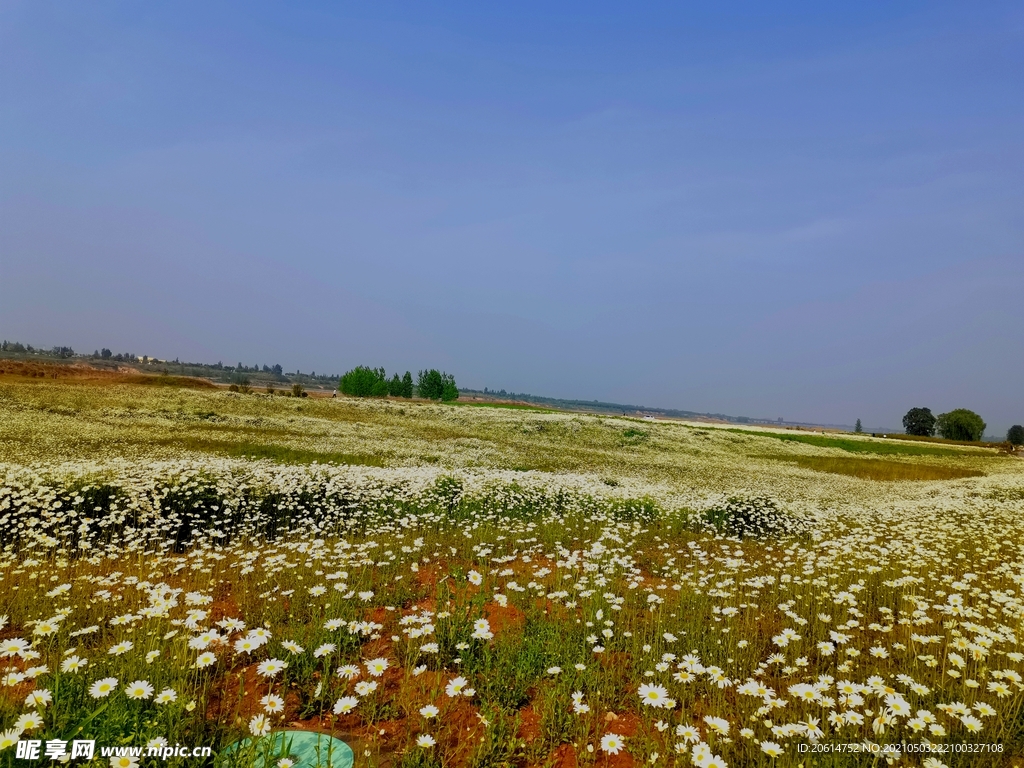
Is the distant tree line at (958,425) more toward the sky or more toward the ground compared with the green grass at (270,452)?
more toward the sky

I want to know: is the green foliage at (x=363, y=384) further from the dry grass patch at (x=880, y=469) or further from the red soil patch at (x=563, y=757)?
the red soil patch at (x=563, y=757)

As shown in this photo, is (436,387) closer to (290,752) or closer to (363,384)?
(363,384)

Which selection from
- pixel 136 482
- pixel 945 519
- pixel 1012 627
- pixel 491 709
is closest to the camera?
pixel 491 709

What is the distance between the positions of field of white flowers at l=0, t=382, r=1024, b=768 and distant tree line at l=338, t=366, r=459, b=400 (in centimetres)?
11638

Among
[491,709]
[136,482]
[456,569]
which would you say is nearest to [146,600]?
[456,569]

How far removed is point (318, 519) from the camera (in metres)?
11.5

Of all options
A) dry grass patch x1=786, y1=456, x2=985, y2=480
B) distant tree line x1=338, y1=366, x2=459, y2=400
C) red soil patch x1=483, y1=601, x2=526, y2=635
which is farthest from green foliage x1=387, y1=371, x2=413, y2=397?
red soil patch x1=483, y1=601, x2=526, y2=635

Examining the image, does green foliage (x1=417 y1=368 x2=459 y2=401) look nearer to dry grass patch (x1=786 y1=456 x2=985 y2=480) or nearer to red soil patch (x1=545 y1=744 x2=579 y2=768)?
dry grass patch (x1=786 y1=456 x2=985 y2=480)

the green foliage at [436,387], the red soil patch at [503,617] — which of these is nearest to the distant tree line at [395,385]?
the green foliage at [436,387]

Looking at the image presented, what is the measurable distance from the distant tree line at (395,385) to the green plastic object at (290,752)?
130m

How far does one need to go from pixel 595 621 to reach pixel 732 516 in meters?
8.91

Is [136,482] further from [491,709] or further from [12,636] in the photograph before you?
[491,709]

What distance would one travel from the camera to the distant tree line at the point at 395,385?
13100 centimetres

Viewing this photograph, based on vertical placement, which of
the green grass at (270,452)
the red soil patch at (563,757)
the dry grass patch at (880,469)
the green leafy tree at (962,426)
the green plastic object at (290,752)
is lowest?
the dry grass patch at (880,469)
